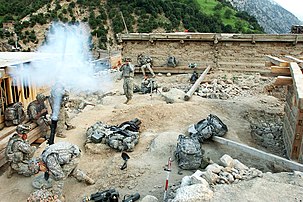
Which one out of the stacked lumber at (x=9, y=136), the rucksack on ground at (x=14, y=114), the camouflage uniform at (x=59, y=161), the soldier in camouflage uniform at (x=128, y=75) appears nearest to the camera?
the camouflage uniform at (x=59, y=161)

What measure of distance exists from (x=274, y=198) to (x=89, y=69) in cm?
1977

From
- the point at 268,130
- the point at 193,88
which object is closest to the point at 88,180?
the point at 268,130

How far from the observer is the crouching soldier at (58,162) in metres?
5.78

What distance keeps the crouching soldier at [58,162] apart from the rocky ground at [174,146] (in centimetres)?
50

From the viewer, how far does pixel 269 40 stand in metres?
16.0

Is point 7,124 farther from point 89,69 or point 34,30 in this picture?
point 34,30

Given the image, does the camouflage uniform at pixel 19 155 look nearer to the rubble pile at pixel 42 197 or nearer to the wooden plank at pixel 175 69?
the rubble pile at pixel 42 197

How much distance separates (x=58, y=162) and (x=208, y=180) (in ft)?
9.27

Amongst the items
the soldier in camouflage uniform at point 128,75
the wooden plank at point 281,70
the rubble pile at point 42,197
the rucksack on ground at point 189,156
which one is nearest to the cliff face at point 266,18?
the soldier in camouflage uniform at point 128,75

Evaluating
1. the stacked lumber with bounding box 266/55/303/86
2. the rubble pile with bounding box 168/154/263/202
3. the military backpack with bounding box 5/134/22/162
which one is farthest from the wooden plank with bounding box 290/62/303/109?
the military backpack with bounding box 5/134/22/162

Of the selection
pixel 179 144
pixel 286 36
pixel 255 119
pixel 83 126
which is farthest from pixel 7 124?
pixel 286 36

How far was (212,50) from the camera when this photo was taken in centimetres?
1711

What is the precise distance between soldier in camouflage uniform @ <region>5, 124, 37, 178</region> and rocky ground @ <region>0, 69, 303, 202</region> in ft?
0.80

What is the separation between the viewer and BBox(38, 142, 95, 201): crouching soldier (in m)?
5.78
